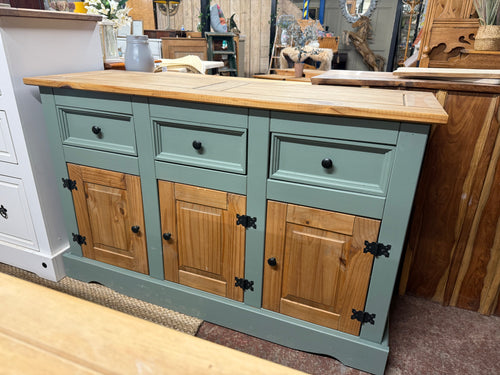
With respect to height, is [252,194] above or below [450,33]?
below

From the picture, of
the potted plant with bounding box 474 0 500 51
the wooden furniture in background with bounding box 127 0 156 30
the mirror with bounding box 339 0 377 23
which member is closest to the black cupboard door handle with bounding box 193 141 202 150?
the potted plant with bounding box 474 0 500 51

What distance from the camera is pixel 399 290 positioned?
170cm

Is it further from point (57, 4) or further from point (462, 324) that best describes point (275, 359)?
point (57, 4)

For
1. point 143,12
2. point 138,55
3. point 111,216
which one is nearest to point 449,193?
point 111,216

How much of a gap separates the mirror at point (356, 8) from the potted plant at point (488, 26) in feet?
15.9

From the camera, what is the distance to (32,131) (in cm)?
153

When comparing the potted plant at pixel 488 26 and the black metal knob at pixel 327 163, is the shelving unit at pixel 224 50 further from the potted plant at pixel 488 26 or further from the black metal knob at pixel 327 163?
the black metal knob at pixel 327 163

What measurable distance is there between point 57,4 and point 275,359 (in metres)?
1.97

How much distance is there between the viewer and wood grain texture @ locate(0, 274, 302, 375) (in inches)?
18.2

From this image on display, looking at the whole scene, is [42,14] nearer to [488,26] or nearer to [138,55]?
[138,55]

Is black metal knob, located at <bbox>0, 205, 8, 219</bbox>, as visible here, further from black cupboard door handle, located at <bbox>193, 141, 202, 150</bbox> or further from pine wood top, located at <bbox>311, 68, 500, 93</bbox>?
pine wood top, located at <bbox>311, 68, 500, 93</bbox>

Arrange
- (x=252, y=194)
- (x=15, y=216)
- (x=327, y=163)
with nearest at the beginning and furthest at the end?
1. (x=327, y=163)
2. (x=252, y=194)
3. (x=15, y=216)

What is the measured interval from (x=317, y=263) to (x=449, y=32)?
133cm

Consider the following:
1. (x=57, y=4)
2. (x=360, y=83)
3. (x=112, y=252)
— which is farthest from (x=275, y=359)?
(x=57, y=4)
